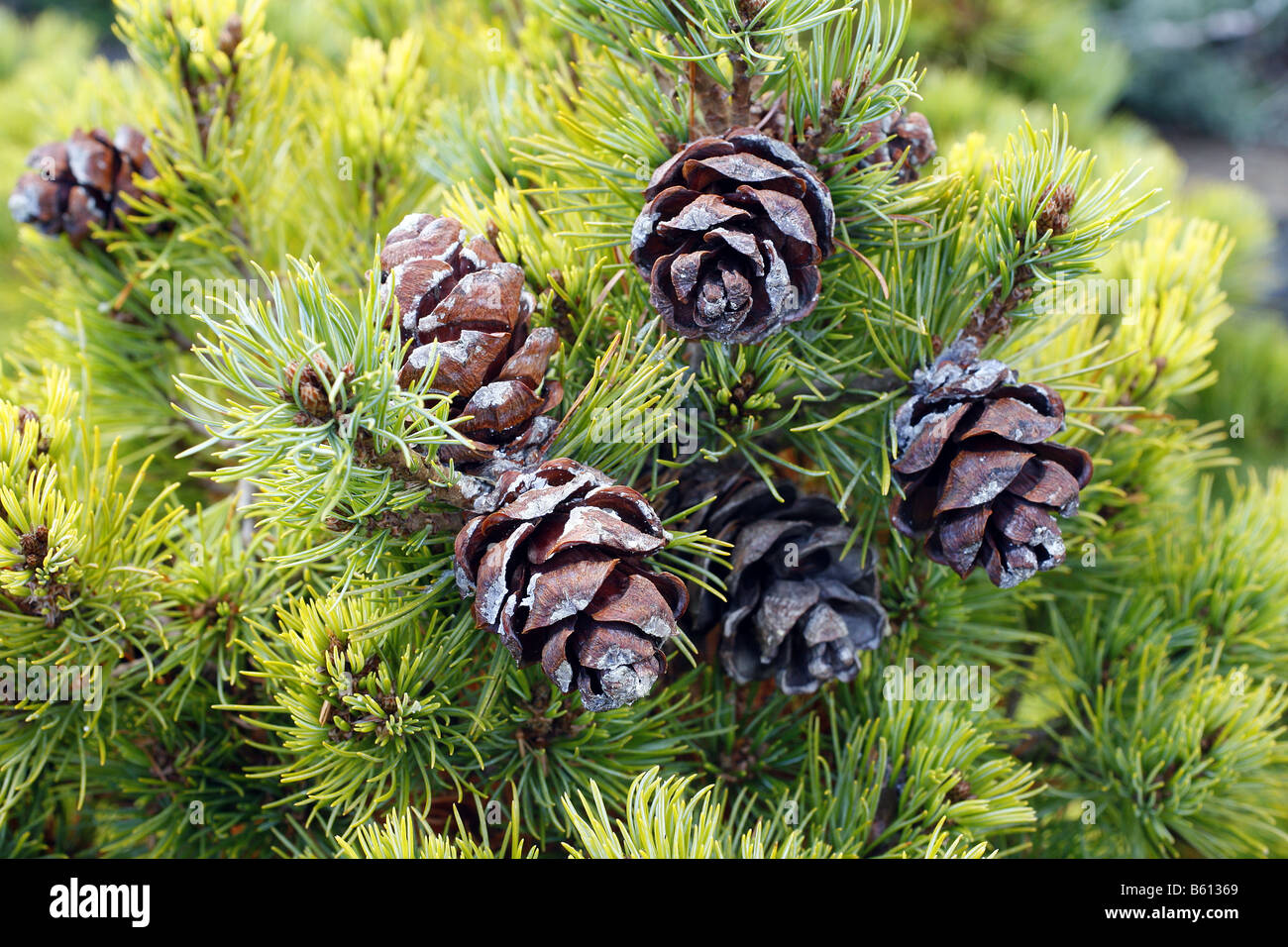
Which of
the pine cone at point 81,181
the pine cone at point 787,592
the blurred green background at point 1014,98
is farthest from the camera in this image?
the blurred green background at point 1014,98

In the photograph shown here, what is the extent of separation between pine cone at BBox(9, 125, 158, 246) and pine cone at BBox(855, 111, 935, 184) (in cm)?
54

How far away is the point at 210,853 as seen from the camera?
0.62 m

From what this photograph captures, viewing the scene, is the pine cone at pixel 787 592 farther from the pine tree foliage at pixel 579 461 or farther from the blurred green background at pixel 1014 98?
the blurred green background at pixel 1014 98

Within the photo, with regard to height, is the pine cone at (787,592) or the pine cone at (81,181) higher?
the pine cone at (81,181)

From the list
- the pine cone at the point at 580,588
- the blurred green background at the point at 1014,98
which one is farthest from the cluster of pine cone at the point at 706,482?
the blurred green background at the point at 1014,98

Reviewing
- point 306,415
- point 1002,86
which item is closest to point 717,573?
point 306,415

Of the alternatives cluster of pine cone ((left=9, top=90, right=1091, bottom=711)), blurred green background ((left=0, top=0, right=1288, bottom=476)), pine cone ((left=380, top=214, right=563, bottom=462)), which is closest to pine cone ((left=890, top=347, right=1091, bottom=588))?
cluster of pine cone ((left=9, top=90, right=1091, bottom=711))

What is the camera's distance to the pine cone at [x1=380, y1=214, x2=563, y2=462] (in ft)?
1.48

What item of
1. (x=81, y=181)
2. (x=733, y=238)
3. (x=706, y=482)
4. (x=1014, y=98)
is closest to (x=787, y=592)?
(x=706, y=482)

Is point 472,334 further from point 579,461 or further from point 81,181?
A: point 81,181

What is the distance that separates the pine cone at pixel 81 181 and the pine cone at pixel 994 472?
23.6 inches

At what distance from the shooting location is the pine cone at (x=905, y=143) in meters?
0.58
